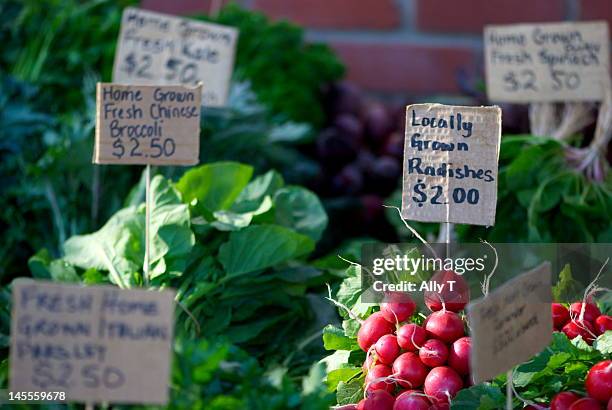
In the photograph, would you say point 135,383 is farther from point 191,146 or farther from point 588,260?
point 588,260

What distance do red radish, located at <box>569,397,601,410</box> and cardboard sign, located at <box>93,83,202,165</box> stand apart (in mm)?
537

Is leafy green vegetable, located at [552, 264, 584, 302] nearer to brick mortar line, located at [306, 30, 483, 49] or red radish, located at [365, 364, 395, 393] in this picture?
red radish, located at [365, 364, 395, 393]

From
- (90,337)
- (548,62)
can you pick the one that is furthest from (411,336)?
(548,62)

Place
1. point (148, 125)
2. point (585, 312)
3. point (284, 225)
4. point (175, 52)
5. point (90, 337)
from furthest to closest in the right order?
1. point (175, 52)
2. point (284, 225)
3. point (148, 125)
4. point (585, 312)
5. point (90, 337)

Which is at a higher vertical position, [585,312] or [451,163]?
[451,163]

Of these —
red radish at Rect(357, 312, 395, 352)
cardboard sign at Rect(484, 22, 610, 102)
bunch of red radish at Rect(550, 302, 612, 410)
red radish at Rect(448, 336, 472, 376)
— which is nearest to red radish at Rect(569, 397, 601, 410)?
bunch of red radish at Rect(550, 302, 612, 410)

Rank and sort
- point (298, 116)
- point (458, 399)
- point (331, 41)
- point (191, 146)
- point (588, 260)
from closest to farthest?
point (458, 399) < point (588, 260) < point (191, 146) < point (298, 116) < point (331, 41)

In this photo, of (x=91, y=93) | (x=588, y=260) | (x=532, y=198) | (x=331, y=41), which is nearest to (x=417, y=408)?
(x=588, y=260)

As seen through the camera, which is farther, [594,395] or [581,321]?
[581,321]

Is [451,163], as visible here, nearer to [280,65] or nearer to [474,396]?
[474,396]

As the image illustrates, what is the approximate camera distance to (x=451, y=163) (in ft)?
3.14

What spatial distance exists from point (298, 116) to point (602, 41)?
25.4 inches

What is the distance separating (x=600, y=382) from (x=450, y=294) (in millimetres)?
177

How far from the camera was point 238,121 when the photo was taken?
156 cm
